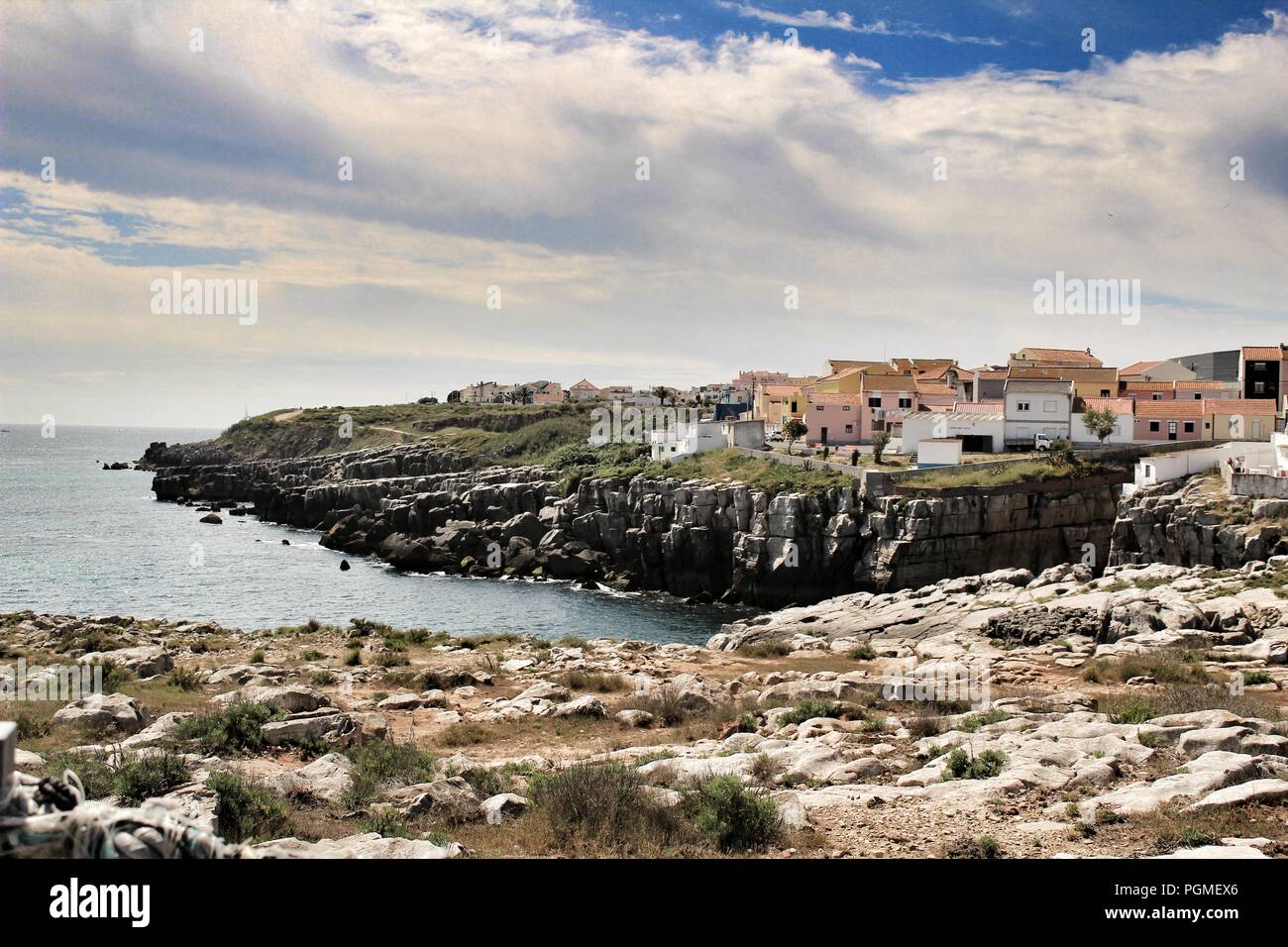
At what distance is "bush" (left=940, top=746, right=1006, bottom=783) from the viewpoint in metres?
12.3

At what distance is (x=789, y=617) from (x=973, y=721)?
24.0 metres

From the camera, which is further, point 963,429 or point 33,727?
point 963,429

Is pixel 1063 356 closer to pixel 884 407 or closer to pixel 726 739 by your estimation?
pixel 884 407

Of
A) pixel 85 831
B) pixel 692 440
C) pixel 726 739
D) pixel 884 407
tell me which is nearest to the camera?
pixel 85 831

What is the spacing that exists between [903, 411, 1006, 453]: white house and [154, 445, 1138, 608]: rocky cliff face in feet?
29.5

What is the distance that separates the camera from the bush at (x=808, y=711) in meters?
17.3

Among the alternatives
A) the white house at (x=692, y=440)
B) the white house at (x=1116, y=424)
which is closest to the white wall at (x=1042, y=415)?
the white house at (x=1116, y=424)

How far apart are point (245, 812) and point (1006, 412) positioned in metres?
61.3

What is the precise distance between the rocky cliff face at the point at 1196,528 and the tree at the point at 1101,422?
11.0m

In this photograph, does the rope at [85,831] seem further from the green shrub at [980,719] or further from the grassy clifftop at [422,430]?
the grassy clifftop at [422,430]

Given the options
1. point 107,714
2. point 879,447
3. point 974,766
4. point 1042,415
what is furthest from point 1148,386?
point 107,714

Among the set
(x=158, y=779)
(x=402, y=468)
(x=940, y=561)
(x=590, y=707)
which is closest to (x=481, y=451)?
(x=402, y=468)

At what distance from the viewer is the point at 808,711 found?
1762 cm
